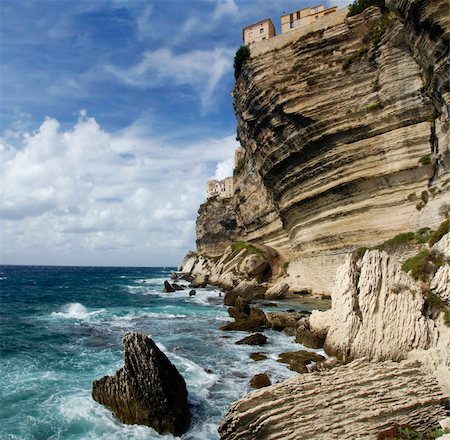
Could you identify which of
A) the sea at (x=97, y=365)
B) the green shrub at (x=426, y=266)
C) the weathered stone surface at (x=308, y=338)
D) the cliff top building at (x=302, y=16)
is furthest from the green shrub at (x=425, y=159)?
the cliff top building at (x=302, y=16)

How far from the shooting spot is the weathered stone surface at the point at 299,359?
16.9 metres

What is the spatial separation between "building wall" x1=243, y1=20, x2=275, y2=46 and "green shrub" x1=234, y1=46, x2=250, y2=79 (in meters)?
12.0

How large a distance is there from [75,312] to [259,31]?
51935 mm

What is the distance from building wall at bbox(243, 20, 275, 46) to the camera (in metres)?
62.4

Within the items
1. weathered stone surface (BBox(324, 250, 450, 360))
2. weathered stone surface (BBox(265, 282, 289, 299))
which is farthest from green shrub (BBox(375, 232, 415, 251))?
weathered stone surface (BBox(324, 250, 450, 360))

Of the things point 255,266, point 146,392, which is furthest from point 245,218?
point 146,392

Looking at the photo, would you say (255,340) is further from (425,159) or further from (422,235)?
(425,159)

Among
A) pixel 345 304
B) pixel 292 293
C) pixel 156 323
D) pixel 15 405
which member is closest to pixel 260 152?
pixel 292 293

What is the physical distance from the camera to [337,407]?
10.3 meters

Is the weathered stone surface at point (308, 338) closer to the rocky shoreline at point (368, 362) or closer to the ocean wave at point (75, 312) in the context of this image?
the rocky shoreline at point (368, 362)

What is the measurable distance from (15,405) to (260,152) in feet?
133

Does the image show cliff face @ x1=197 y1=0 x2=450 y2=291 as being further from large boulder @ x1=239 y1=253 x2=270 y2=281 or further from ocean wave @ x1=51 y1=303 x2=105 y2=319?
ocean wave @ x1=51 y1=303 x2=105 y2=319

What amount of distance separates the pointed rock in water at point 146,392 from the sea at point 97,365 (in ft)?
1.07

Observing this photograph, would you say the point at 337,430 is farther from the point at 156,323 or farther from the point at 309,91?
the point at 309,91
